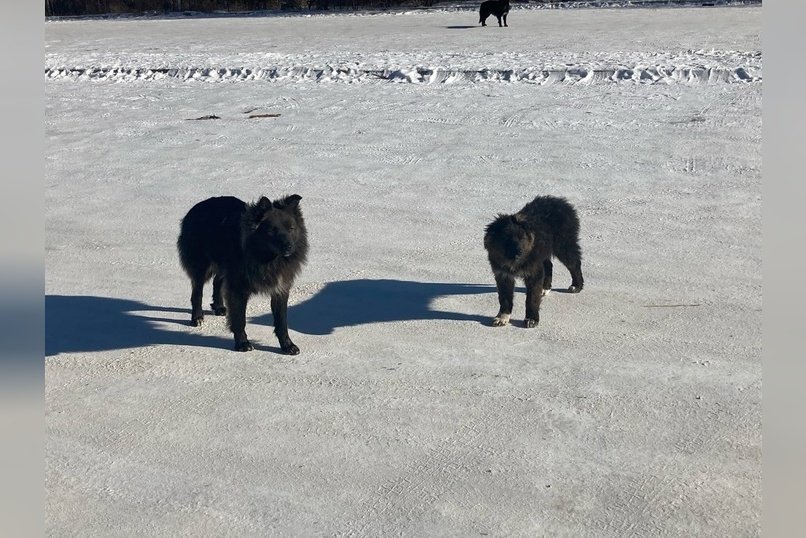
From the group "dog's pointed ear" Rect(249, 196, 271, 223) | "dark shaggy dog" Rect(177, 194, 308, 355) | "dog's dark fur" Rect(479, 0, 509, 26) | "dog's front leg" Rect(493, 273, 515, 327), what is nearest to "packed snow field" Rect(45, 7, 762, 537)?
"dog's front leg" Rect(493, 273, 515, 327)

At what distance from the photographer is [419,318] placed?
7.43m

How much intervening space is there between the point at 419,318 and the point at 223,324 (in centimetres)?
151

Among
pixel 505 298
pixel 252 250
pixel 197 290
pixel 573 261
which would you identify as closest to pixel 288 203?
pixel 252 250

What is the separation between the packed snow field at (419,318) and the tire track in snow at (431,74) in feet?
0.27

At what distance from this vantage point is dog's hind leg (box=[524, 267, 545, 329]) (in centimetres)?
723

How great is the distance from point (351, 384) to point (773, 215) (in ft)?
12.0

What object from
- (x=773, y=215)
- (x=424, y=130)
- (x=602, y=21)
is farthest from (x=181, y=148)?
(x=602, y=21)

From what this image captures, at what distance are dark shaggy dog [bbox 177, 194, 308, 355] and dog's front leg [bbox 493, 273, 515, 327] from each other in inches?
58.2

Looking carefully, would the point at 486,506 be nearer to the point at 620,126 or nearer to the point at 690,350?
the point at 690,350

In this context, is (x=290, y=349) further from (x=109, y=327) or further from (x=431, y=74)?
(x=431, y=74)

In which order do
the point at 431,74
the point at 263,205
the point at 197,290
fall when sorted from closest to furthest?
the point at 263,205
the point at 197,290
the point at 431,74

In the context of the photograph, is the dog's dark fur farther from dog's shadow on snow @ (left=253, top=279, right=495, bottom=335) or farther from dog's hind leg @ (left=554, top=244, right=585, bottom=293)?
dog's hind leg @ (left=554, top=244, right=585, bottom=293)

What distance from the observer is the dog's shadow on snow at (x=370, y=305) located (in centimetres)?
744

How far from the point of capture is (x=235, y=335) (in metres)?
6.91
